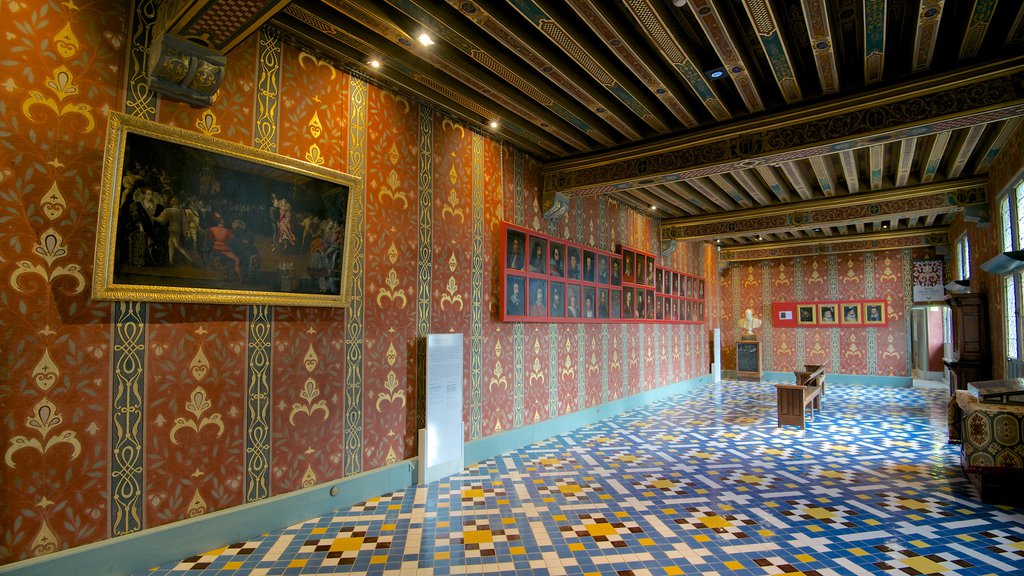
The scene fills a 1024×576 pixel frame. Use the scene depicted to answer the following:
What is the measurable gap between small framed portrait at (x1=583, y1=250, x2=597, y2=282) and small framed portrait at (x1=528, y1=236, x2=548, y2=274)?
1.27 meters

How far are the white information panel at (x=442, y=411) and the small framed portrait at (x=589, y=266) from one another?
347 centimetres

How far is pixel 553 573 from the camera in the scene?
3.39m

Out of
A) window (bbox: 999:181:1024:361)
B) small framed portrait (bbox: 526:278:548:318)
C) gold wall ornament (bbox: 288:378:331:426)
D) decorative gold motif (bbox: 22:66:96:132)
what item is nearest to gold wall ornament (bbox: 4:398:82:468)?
gold wall ornament (bbox: 288:378:331:426)

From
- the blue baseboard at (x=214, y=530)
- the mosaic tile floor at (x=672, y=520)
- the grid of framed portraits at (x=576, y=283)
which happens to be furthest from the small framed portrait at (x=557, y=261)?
the blue baseboard at (x=214, y=530)

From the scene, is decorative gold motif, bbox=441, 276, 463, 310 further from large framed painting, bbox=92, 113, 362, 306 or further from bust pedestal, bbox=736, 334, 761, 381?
bust pedestal, bbox=736, 334, 761, 381

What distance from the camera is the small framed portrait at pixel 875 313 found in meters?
15.2

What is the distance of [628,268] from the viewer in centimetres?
1016

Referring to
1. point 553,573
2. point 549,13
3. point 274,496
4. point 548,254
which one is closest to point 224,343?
point 274,496

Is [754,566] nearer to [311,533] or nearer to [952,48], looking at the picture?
[311,533]

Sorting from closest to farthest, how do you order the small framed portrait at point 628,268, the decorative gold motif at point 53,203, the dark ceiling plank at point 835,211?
the decorative gold motif at point 53,203 < the dark ceiling plank at point 835,211 < the small framed portrait at point 628,268

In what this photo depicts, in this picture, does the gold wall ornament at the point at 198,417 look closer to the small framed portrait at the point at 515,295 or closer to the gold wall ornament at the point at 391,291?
the gold wall ornament at the point at 391,291

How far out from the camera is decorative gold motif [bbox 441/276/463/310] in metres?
5.83

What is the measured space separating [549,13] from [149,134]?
306 centimetres

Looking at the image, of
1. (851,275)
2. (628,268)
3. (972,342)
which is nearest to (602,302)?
(628,268)
